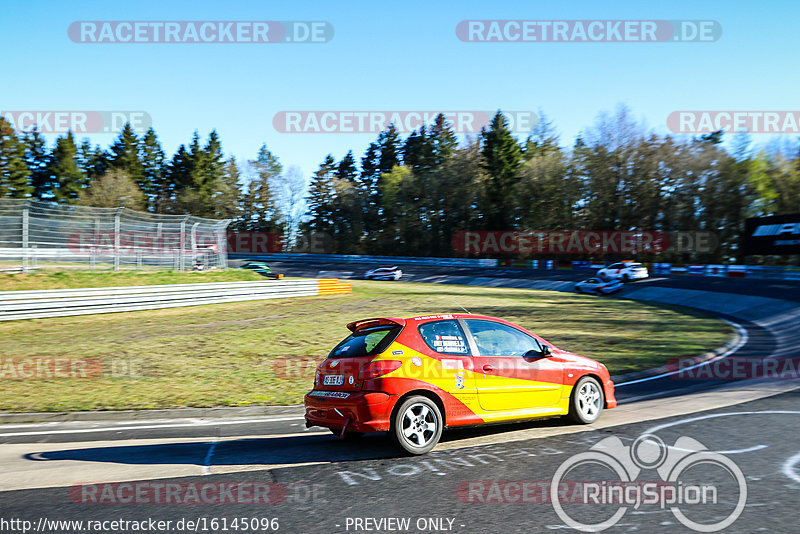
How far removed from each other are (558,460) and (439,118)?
98.1 meters

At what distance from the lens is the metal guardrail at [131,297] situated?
59.9 ft

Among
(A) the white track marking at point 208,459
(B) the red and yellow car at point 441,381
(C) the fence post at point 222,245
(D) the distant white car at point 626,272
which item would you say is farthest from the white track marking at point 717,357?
(C) the fence post at point 222,245

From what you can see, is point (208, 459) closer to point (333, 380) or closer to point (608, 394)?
point (333, 380)

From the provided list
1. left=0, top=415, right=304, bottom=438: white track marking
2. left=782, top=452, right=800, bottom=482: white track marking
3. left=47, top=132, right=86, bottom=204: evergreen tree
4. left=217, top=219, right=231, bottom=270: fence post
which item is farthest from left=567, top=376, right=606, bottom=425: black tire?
left=47, top=132, right=86, bottom=204: evergreen tree

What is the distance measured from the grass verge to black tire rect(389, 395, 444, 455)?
3.81m

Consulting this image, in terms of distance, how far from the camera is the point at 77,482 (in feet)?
18.4

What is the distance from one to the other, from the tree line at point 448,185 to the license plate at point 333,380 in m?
57.8

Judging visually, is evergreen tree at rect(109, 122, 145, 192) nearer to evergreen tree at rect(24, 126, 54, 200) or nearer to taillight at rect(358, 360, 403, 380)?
evergreen tree at rect(24, 126, 54, 200)

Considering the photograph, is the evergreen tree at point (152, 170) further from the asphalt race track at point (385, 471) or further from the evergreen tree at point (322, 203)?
the asphalt race track at point (385, 471)

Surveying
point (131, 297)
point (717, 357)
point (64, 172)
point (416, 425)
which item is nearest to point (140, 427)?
point (416, 425)

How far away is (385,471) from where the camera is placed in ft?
19.3

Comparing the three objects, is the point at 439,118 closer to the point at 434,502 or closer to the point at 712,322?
the point at 712,322

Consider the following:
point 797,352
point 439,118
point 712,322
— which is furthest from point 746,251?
point 439,118

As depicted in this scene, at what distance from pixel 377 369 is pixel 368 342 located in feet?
1.82
